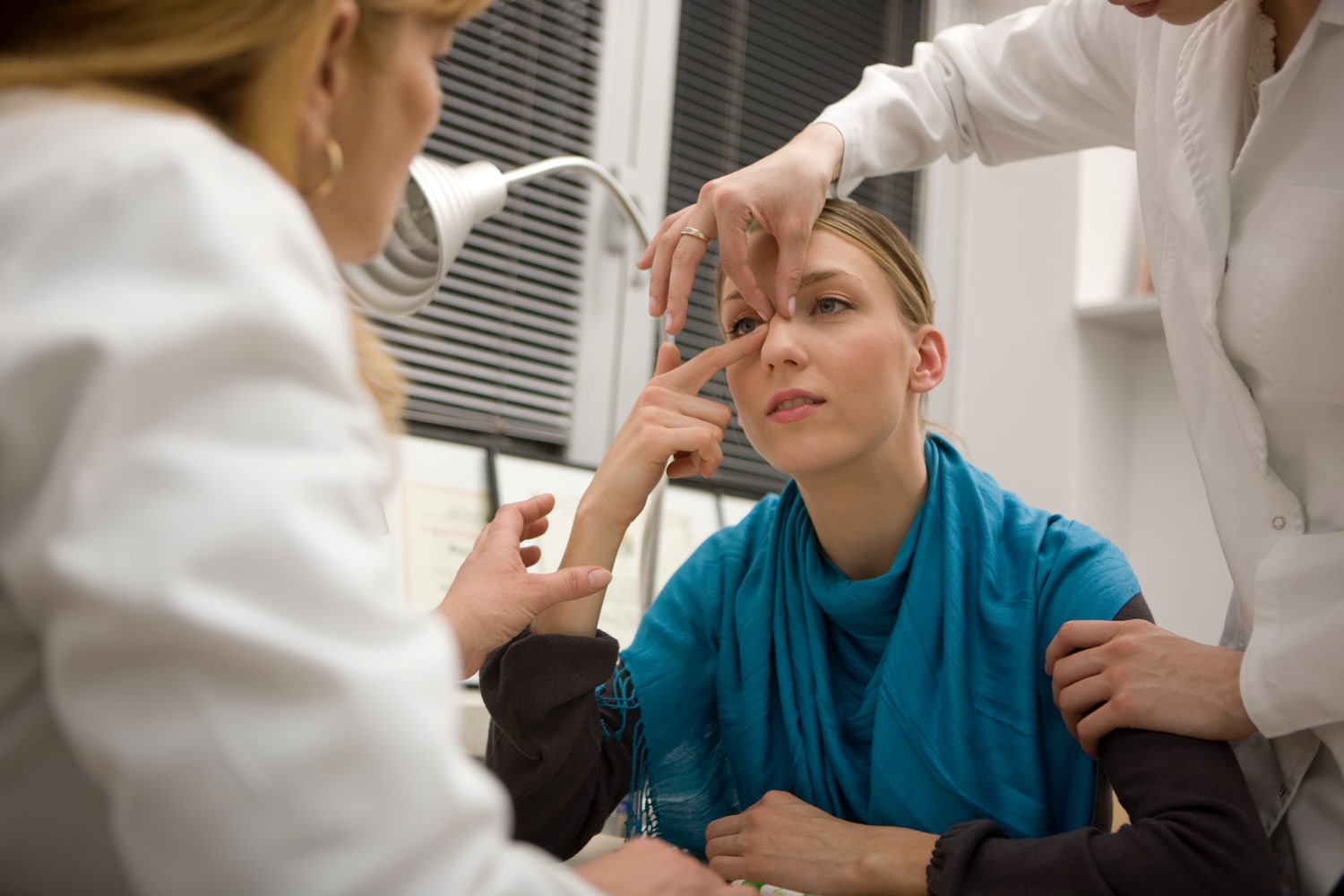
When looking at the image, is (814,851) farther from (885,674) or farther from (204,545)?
(204,545)

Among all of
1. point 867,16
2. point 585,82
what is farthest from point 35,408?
point 867,16

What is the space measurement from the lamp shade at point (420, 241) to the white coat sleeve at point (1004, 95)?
1.82ft

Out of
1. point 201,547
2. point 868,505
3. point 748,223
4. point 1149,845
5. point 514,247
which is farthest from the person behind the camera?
point 514,247

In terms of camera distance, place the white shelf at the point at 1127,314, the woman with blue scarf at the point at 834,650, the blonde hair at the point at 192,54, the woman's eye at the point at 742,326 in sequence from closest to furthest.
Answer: the blonde hair at the point at 192,54 → the woman with blue scarf at the point at 834,650 → the woman's eye at the point at 742,326 → the white shelf at the point at 1127,314

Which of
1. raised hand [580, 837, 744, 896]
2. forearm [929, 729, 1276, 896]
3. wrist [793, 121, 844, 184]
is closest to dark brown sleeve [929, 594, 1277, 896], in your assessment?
forearm [929, 729, 1276, 896]

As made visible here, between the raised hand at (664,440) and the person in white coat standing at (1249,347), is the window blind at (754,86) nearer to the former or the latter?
the raised hand at (664,440)

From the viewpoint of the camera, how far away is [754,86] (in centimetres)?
337

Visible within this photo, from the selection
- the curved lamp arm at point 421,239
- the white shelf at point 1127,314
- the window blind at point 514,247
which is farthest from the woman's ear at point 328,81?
the white shelf at point 1127,314

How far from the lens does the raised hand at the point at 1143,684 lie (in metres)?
1.06

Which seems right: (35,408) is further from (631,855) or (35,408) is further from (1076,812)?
(1076,812)

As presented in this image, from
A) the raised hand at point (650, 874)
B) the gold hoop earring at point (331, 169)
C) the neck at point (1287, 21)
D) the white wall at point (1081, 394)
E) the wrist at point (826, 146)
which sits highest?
the neck at point (1287, 21)

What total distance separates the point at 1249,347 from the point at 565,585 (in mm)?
740

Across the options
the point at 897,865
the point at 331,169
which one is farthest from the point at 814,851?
the point at 331,169

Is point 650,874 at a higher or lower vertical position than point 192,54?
lower
